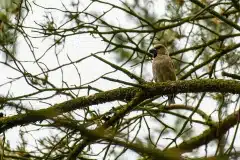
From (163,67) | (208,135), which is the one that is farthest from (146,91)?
(163,67)

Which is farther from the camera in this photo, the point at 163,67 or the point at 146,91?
the point at 163,67

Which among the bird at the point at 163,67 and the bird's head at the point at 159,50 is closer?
the bird at the point at 163,67

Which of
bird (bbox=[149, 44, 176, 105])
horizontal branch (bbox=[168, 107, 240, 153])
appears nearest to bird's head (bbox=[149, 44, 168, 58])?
bird (bbox=[149, 44, 176, 105])

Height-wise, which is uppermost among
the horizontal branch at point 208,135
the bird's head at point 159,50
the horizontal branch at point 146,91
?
the bird's head at point 159,50

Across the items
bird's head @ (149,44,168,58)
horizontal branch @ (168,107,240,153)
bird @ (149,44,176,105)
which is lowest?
horizontal branch @ (168,107,240,153)

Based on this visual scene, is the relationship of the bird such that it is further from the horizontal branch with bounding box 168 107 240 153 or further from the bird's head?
the horizontal branch with bounding box 168 107 240 153

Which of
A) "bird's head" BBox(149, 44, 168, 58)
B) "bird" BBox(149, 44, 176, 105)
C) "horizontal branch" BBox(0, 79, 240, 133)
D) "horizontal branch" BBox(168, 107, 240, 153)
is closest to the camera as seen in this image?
Answer: "horizontal branch" BBox(0, 79, 240, 133)

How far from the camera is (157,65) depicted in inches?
210

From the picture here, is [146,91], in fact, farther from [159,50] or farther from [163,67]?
[159,50]

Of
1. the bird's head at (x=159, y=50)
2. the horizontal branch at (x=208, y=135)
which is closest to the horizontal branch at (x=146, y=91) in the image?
the horizontal branch at (x=208, y=135)

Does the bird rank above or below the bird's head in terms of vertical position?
below

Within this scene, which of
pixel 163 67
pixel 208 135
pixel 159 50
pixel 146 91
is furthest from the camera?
pixel 159 50

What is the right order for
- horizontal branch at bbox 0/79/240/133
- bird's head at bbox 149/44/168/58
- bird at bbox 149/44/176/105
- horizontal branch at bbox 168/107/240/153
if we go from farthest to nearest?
1. bird's head at bbox 149/44/168/58
2. bird at bbox 149/44/176/105
3. horizontal branch at bbox 168/107/240/153
4. horizontal branch at bbox 0/79/240/133

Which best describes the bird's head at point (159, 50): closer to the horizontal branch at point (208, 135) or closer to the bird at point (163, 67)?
the bird at point (163, 67)
